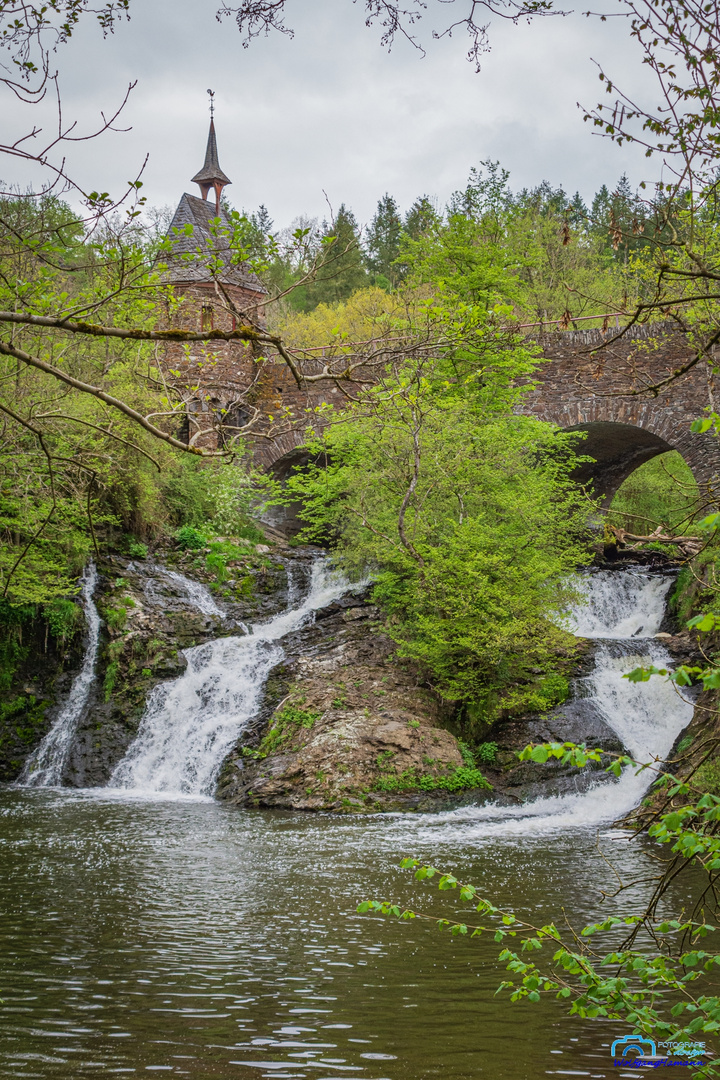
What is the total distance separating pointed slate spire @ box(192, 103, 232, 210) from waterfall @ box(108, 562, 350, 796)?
17.5m

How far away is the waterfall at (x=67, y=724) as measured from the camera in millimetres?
13359

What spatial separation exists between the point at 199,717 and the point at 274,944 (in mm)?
8061

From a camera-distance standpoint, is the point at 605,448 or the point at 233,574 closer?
the point at 233,574

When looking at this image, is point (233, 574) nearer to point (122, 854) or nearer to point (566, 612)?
point (566, 612)

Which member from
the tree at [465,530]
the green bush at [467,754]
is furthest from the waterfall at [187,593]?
the green bush at [467,754]

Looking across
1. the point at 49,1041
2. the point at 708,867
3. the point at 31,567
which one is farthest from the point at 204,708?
the point at 708,867

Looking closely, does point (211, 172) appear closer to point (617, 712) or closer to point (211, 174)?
point (211, 174)

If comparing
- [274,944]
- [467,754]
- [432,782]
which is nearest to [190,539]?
[467,754]

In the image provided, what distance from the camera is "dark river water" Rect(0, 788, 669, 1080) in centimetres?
417

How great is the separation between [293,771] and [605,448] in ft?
41.5

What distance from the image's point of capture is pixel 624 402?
18.7 meters

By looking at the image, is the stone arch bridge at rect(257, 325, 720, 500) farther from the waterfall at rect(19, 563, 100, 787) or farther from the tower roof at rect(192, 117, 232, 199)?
the tower roof at rect(192, 117, 232, 199)

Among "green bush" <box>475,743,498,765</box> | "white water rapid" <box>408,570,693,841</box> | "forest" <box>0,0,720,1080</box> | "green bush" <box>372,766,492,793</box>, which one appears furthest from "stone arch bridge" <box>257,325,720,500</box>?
"green bush" <box>372,766,492,793</box>

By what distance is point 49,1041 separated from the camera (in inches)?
167
